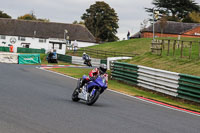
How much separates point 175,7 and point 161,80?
77.1 meters

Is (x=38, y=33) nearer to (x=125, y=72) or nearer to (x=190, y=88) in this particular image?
(x=125, y=72)

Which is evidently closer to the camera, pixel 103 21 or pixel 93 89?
pixel 93 89

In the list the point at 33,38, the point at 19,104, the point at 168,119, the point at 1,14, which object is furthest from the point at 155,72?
the point at 1,14

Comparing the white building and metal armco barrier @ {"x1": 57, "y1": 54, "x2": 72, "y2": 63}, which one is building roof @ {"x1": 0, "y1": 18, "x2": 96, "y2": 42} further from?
metal armco barrier @ {"x1": 57, "y1": 54, "x2": 72, "y2": 63}

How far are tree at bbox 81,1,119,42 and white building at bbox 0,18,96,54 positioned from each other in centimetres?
267

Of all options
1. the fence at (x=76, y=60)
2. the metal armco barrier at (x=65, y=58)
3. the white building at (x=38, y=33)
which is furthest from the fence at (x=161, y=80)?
the white building at (x=38, y=33)

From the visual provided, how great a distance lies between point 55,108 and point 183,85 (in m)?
7.51

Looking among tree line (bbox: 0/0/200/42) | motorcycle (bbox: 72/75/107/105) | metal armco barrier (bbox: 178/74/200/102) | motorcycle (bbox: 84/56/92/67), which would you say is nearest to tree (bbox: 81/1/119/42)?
tree line (bbox: 0/0/200/42)

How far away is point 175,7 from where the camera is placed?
91875 millimetres

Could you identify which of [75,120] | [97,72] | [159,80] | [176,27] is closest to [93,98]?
[97,72]

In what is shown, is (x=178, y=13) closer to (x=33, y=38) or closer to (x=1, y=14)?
(x=33, y=38)

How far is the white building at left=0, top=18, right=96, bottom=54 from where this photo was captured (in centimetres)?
9262

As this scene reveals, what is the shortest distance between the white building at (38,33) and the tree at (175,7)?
17.7 metres

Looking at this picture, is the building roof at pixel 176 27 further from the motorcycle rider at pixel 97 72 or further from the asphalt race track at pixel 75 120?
the asphalt race track at pixel 75 120
